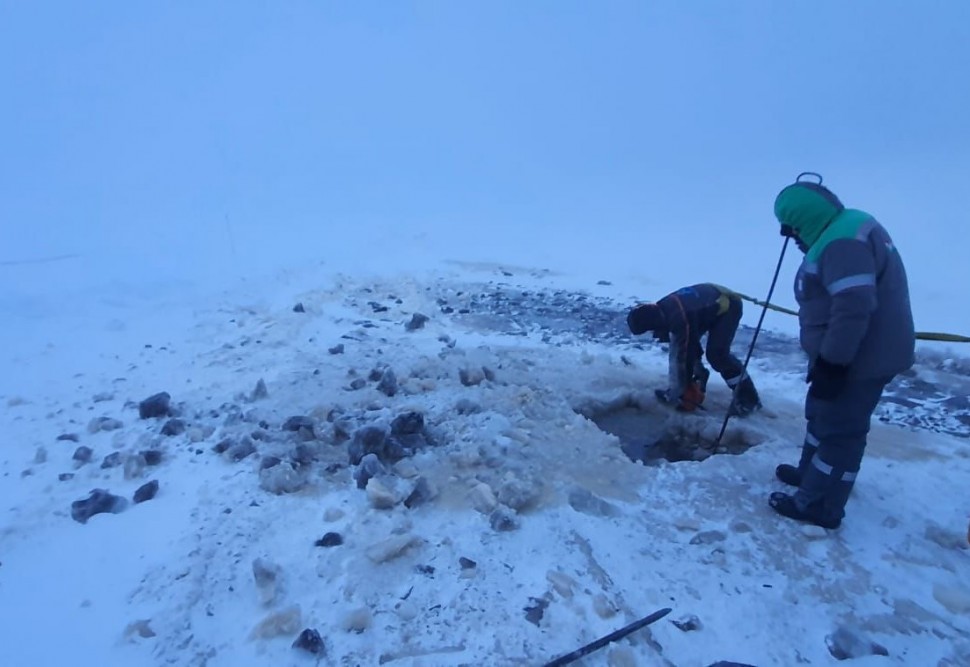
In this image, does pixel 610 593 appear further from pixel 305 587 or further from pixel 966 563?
pixel 966 563

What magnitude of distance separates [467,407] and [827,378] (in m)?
2.25

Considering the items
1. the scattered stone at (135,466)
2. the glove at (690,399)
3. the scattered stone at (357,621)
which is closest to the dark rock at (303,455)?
the scattered stone at (135,466)

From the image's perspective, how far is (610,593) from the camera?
3025 mm

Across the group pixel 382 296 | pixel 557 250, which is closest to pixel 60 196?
pixel 382 296

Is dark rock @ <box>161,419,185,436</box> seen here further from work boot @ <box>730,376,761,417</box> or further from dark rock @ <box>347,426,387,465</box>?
work boot @ <box>730,376,761,417</box>

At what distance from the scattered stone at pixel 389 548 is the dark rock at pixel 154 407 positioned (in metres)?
2.23

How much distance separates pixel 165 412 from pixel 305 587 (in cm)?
222

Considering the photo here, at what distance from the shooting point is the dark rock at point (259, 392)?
493 centimetres

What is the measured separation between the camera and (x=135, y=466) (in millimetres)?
3885

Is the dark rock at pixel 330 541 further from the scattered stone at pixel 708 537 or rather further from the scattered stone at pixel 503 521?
the scattered stone at pixel 708 537

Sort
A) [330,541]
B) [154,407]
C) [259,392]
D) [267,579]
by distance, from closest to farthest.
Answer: [267,579] → [330,541] → [154,407] → [259,392]

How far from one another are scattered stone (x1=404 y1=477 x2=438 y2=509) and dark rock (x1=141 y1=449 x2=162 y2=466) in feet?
5.22

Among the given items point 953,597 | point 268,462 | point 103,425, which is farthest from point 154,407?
point 953,597

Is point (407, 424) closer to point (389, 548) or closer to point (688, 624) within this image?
point (389, 548)
